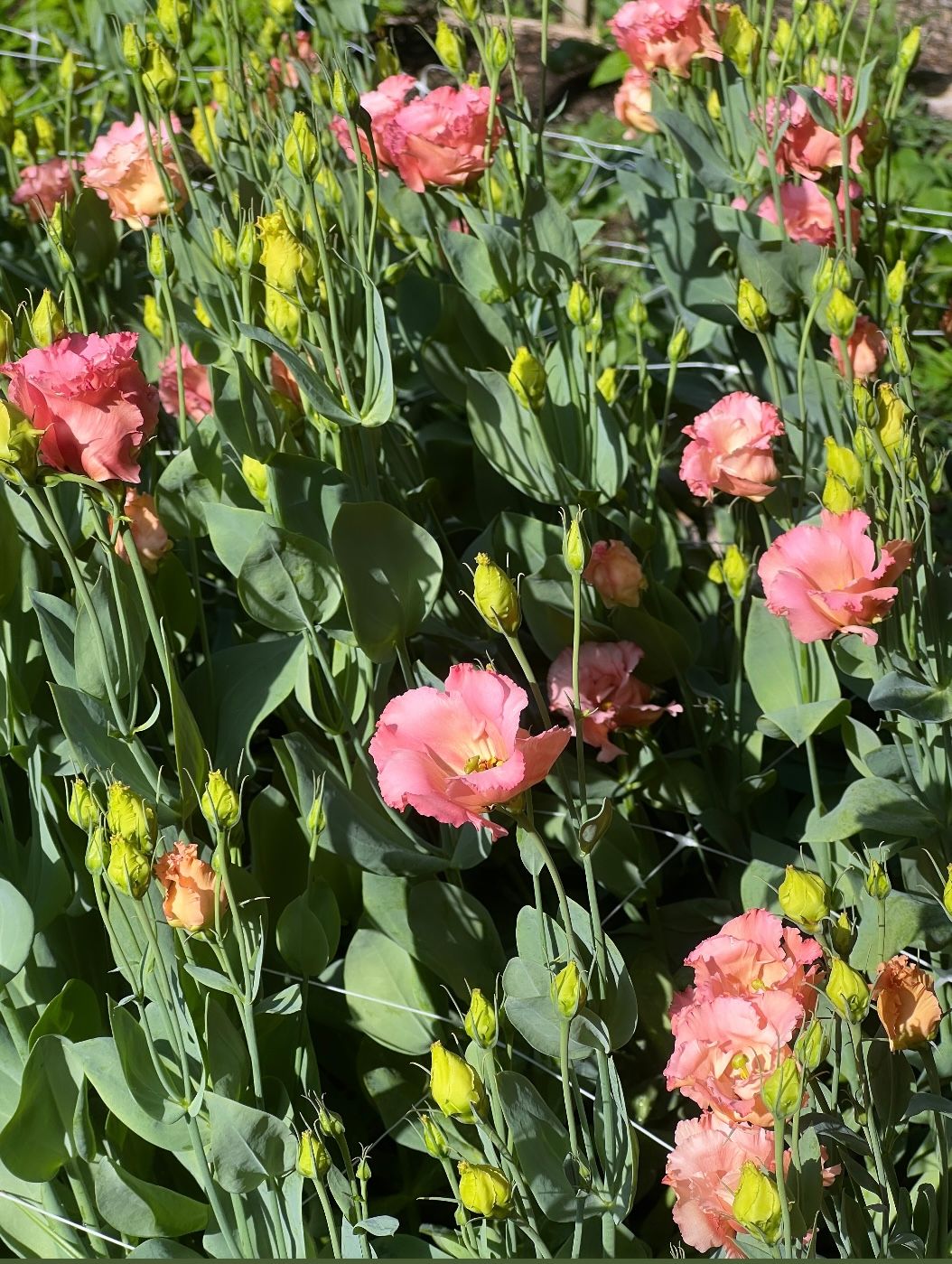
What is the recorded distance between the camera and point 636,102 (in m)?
1.45

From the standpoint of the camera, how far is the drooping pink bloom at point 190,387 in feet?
3.86

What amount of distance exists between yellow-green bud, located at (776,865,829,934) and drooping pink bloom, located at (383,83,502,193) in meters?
0.65

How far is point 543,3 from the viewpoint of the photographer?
1.07 m

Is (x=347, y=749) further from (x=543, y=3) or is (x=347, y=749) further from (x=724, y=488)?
(x=543, y=3)

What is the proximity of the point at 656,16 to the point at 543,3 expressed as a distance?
18cm

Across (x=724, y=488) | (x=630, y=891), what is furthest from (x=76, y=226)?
(x=630, y=891)

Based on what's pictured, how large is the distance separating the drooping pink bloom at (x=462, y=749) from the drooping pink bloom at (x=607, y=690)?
33 centimetres

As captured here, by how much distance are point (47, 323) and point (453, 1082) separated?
1.74 feet

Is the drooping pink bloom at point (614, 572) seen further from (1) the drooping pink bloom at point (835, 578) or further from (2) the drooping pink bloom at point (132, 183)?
(2) the drooping pink bloom at point (132, 183)

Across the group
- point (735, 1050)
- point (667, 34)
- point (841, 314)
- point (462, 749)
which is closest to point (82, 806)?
point (462, 749)

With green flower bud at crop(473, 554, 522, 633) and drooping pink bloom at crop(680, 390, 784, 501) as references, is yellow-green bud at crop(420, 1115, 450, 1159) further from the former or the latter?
drooping pink bloom at crop(680, 390, 784, 501)

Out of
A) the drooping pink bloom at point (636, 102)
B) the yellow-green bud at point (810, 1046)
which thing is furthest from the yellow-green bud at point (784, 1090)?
the drooping pink bloom at point (636, 102)

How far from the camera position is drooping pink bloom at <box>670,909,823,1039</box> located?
661mm

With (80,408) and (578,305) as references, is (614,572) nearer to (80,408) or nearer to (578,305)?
(578,305)
